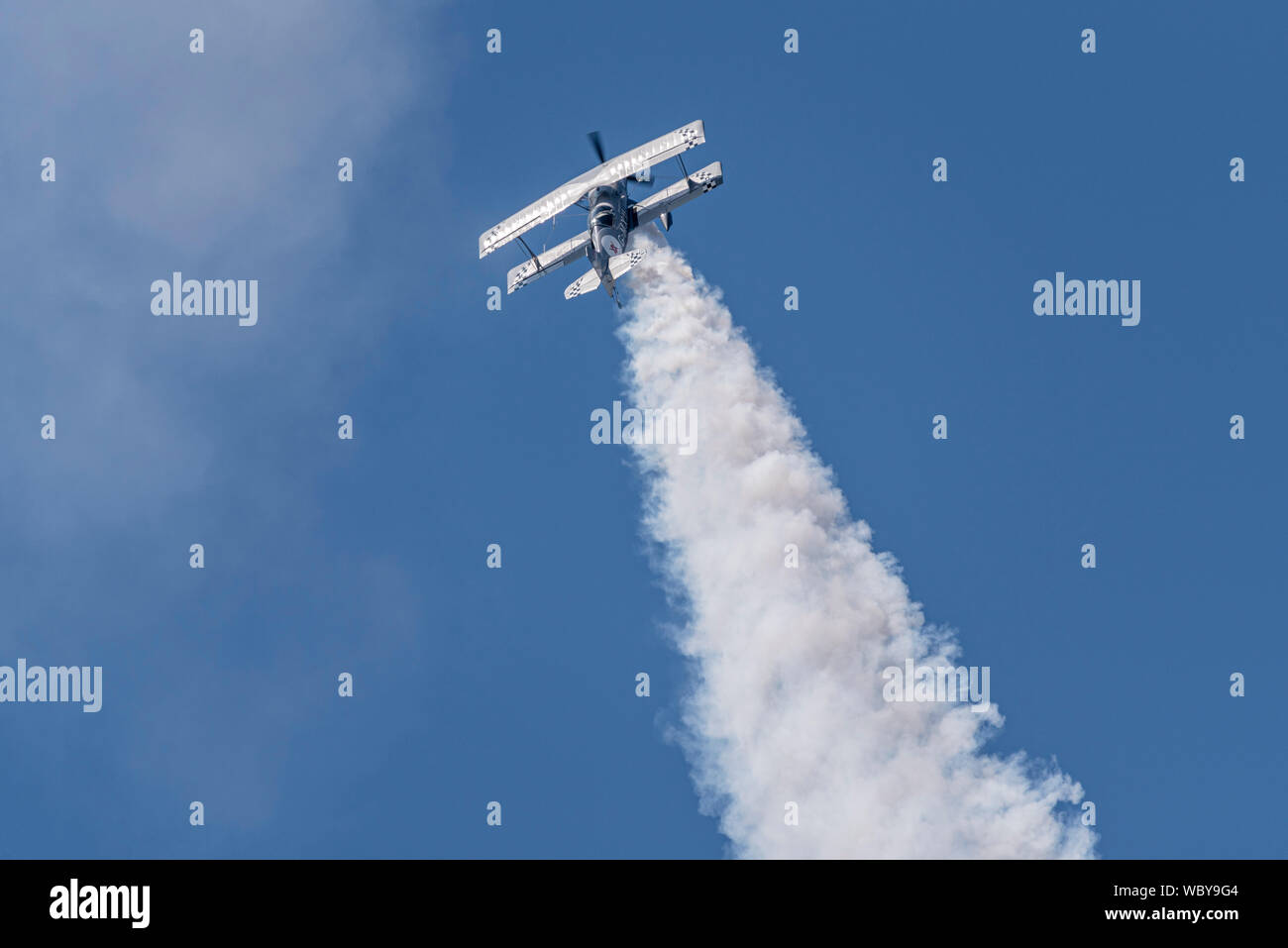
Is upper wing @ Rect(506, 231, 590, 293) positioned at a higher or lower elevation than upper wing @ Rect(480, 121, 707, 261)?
lower

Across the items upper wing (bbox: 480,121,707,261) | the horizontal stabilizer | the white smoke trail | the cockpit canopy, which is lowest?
the white smoke trail

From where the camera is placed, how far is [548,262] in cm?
7800

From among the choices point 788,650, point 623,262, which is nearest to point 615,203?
point 623,262

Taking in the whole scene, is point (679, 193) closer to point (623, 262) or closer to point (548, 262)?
point (623, 262)

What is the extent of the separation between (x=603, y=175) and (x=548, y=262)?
5657 millimetres

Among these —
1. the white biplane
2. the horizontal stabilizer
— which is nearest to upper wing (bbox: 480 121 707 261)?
the white biplane

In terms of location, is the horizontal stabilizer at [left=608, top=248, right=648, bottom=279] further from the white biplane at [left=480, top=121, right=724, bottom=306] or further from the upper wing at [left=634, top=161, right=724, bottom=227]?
the upper wing at [left=634, top=161, right=724, bottom=227]

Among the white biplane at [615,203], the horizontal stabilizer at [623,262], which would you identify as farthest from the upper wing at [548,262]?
the horizontal stabilizer at [623,262]

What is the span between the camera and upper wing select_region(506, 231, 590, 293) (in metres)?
77.5

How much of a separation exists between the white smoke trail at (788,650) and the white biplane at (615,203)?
2919 mm

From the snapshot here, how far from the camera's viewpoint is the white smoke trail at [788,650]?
64.1m

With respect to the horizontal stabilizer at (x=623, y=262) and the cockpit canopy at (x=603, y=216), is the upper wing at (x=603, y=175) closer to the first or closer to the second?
the cockpit canopy at (x=603, y=216)
